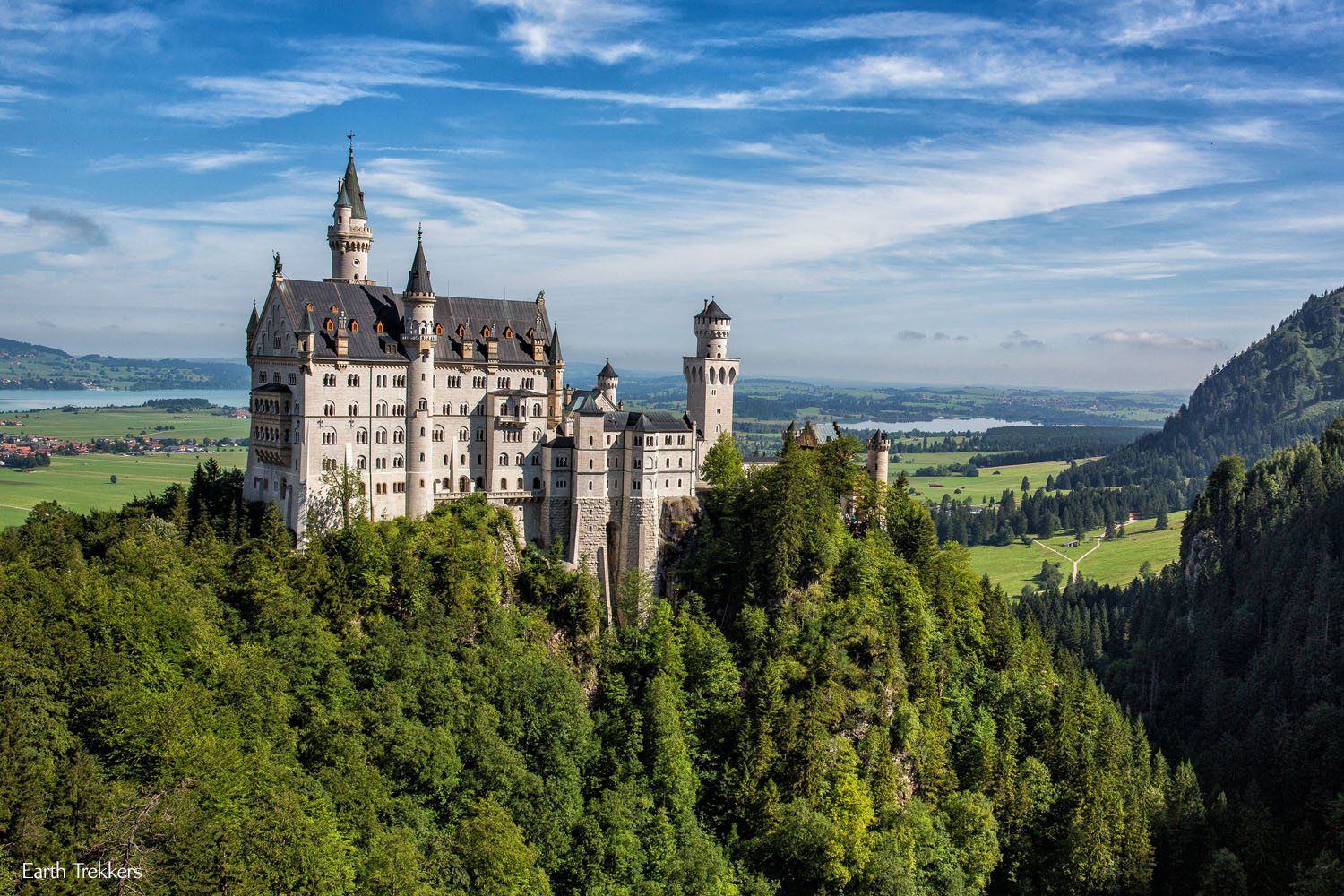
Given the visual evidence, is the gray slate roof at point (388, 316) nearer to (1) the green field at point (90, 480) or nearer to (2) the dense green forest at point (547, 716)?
(2) the dense green forest at point (547, 716)

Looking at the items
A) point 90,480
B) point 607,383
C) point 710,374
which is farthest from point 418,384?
point 90,480

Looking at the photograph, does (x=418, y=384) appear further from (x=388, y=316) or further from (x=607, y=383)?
(x=607, y=383)

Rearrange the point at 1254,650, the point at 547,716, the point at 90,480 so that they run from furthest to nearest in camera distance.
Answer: the point at 90,480
the point at 1254,650
the point at 547,716

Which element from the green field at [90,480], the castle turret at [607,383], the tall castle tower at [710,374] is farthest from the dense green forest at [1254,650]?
the green field at [90,480]

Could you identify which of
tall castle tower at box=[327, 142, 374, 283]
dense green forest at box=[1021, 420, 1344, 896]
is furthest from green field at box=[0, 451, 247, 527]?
dense green forest at box=[1021, 420, 1344, 896]

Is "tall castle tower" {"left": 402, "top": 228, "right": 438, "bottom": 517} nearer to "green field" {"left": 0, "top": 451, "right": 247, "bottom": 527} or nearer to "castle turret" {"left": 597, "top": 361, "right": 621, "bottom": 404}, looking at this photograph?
"castle turret" {"left": 597, "top": 361, "right": 621, "bottom": 404}

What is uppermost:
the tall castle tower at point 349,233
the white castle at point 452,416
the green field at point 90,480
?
the tall castle tower at point 349,233

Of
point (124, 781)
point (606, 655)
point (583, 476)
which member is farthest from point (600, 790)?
point (124, 781)

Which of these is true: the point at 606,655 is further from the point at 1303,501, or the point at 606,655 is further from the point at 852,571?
the point at 1303,501
